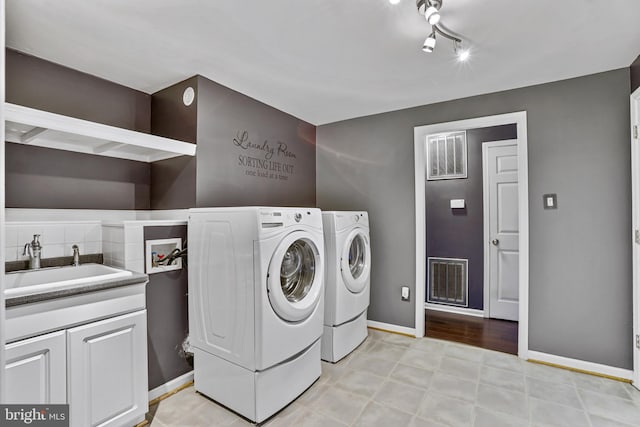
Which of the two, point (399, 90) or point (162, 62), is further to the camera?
point (399, 90)

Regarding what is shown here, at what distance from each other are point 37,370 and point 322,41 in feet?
7.22

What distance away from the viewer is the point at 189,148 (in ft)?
7.27

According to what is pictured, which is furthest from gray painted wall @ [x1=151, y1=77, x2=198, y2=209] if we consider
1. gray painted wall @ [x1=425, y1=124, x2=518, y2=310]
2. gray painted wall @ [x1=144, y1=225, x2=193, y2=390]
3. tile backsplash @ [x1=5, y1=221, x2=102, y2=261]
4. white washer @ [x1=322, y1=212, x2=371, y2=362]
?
gray painted wall @ [x1=425, y1=124, x2=518, y2=310]

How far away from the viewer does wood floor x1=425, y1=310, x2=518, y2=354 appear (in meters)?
2.86

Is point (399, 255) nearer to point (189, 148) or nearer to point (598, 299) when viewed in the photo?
point (598, 299)

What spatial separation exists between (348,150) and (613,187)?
224 centimetres

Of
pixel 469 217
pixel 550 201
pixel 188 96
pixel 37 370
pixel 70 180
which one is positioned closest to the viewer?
pixel 37 370

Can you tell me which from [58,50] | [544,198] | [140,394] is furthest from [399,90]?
[140,394]

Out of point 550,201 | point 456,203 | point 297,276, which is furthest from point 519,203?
point 297,276

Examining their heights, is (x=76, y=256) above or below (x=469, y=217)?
below

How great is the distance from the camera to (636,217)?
6.82 ft

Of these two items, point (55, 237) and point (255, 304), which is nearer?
point (255, 304)

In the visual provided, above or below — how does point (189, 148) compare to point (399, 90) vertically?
below

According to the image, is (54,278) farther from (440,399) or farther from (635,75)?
(635,75)
